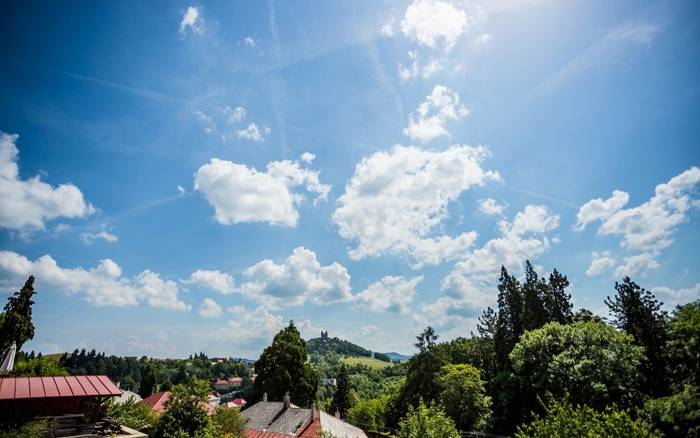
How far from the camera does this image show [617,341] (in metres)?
26.8

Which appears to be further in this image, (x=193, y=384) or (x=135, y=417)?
(x=135, y=417)

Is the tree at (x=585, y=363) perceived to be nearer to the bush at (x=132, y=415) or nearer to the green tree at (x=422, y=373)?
the green tree at (x=422, y=373)

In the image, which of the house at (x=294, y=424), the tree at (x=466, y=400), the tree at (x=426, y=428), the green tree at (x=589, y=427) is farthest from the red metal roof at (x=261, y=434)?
the green tree at (x=589, y=427)

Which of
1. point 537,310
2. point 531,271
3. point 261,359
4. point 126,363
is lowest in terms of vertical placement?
point 126,363

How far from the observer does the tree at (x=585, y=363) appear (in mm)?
25375

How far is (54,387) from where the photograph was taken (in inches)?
618

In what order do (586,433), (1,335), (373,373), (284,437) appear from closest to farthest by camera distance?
(586,433) < (284,437) < (1,335) < (373,373)

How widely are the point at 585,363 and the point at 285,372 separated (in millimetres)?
31328

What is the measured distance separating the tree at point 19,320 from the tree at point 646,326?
53.8m

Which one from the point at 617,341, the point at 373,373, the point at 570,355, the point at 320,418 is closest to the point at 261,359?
the point at 320,418

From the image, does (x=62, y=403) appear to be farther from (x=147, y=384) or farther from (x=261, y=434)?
(x=147, y=384)

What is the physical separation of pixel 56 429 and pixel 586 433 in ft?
67.9

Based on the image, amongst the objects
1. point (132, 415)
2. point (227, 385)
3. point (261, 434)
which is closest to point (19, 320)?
point (132, 415)

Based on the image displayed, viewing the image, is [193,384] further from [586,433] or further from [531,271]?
[531,271]
